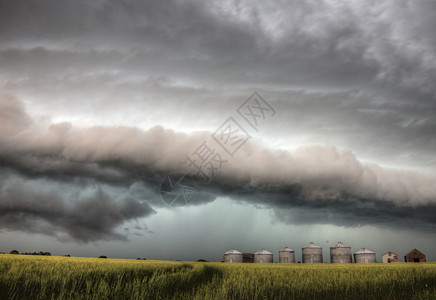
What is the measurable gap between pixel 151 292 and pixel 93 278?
2.77m

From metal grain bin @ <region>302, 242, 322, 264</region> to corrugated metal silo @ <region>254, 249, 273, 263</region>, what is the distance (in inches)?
269

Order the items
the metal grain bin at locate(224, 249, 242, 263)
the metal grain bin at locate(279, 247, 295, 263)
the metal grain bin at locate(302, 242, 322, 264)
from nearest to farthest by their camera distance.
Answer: the metal grain bin at locate(302, 242, 322, 264) < the metal grain bin at locate(279, 247, 295, 263) < the metal grain bin at locate(224, 249, 242, 263)

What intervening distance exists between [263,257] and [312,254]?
9.66m

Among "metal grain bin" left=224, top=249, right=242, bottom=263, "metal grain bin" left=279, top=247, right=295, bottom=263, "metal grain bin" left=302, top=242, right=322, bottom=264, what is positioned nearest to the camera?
"metal grain bin" left=302, top=242, right=322, bottom=264

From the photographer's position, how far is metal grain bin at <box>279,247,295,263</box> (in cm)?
6272

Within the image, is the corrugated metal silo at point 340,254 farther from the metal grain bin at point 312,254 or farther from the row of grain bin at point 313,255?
the metal grain bin at point 312,254

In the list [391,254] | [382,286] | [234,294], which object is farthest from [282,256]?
[234,294]

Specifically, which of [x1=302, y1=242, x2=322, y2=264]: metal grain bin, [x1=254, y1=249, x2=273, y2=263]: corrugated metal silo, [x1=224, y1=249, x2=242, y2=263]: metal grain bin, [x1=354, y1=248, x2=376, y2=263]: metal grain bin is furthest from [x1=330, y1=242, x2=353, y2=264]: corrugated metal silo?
[x1=224, y1=249, x2=242, y2=263]: metal grain bin

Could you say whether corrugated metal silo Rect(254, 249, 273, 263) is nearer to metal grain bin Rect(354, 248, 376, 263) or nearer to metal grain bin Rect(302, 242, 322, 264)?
metal grain bin Rect(302, 242, 322, 264)

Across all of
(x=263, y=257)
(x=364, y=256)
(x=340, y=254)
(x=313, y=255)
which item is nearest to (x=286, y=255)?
(x=263, y=257)

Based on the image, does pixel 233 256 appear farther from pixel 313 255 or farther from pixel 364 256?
pixel 364 256

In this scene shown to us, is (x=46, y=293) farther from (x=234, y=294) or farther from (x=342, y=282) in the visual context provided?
(x=342, y=282)

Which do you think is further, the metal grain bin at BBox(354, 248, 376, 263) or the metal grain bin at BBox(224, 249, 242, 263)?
the metal grain bin at BBox(224, 249, 242, 263)

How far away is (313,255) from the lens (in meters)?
62.2
